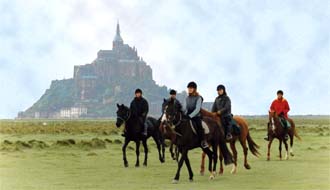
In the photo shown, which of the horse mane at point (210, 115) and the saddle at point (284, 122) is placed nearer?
the horse mane at point (210, 115)

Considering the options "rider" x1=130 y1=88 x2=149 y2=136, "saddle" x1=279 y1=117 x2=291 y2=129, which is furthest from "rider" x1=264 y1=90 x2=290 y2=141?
"rider" x1=130 y1=88 x2=149 y2=136

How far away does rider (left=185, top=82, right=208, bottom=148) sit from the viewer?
616 inches

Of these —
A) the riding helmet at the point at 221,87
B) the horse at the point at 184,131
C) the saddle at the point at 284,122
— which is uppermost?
the riding helmet at the point at 221,87

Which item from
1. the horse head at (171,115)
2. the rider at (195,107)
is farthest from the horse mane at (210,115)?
the horse head at (171,115)

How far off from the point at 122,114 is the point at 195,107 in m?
4.55

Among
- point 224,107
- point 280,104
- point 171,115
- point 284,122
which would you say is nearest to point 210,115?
point 224,107

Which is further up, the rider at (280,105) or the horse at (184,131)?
the rider at (280,105)

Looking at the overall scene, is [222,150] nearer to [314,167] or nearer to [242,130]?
[242,130]

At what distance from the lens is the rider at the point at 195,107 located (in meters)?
15.6

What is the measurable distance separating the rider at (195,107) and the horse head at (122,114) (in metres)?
4.28

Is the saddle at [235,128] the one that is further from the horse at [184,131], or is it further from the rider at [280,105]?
the rider at [280,105]

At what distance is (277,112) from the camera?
23.8 meters

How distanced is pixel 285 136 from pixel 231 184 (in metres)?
9.73

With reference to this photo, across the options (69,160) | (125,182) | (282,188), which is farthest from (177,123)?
(69,160)
